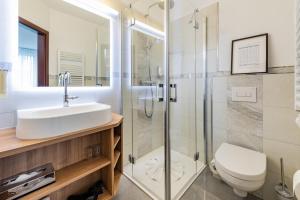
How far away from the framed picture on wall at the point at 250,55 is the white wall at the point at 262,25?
1.9 inches

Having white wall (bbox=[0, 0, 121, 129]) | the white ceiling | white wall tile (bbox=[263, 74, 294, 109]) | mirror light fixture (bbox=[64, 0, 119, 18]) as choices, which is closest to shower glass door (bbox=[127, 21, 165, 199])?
the white ceiling

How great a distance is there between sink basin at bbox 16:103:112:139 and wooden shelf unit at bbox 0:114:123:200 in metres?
0.04

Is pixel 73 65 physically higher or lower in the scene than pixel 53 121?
higher

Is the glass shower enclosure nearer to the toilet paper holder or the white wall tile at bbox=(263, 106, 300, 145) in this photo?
the white wall tile at bbox=(263, 106, 300, 145)

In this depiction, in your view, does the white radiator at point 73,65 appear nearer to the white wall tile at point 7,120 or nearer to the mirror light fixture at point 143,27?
the white wall tile at point 7,120

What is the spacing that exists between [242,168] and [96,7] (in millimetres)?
2045

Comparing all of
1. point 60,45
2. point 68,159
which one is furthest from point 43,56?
point 68,159

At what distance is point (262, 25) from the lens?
4.80 feet

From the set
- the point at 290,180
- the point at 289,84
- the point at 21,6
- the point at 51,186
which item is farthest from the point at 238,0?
the point at 51,186

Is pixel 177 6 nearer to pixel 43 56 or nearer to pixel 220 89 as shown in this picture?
pixel 220 89

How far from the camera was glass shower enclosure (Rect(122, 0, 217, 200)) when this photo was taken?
1.91m

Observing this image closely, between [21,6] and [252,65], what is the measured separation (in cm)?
202

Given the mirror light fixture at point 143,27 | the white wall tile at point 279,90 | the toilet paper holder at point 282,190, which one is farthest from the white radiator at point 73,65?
the toilet paper holder at point 282,190

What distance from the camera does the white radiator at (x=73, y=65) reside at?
145cm
